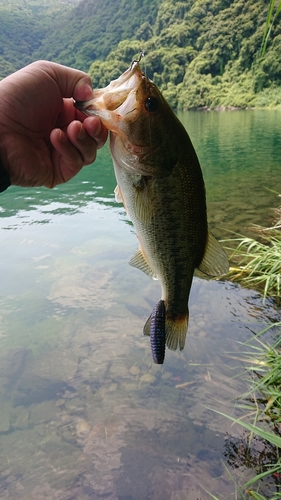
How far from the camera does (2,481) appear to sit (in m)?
4.78

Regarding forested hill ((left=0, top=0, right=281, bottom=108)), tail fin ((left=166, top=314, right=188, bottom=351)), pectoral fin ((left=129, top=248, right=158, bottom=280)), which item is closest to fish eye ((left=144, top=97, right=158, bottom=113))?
pectoral fin ((left=129, top=248, right=158, bottom=280))

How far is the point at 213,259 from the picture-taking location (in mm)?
2012

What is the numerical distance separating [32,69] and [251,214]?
39.7ft

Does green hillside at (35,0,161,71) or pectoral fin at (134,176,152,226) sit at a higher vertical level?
green hillside at (35,0,161,71)

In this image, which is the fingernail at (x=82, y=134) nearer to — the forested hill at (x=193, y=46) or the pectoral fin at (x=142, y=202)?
the pectoral fin at (x=142, y=202)

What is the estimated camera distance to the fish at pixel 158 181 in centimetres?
176

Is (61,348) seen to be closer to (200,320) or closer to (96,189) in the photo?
(200,320)

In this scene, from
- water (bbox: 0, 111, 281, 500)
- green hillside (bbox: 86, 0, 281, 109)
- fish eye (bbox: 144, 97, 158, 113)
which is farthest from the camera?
green hillside (bbox: 86, 0, 281, 109)

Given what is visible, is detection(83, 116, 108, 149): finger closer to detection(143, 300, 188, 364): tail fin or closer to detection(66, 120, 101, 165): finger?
detection(66, 120, 101, 165): finger

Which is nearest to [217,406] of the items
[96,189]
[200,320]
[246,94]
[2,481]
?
[200,320]

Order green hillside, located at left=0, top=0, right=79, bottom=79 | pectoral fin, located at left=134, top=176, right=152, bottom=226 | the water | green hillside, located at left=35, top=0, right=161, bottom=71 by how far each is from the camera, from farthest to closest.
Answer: green hillside, located at left=35, top=0, right=161, bottom=71
green hillside, located at left=0, top=0, right=79, bottom=79
the water
pectoral fin, located at left=134, top=176, right=152, bottom=226

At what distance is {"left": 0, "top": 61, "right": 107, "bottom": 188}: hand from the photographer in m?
2.30

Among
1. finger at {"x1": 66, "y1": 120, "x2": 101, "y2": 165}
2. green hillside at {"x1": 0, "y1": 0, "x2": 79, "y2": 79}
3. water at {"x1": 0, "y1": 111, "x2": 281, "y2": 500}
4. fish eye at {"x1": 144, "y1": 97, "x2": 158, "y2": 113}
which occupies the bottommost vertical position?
water at {"x1": 0, "y1": 111, "x2": 281, "y2": 500}

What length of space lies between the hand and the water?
12.4 ft
